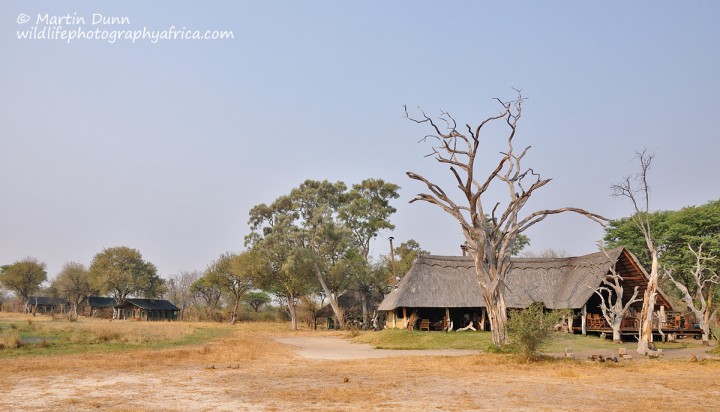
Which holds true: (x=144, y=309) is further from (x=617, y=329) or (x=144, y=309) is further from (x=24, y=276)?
(x=617, y=329)

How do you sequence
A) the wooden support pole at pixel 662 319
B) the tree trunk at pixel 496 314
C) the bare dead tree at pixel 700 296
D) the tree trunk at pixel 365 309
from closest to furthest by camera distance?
the tree trunk at pixel 496 314, the bare dead tree at pixel 700 296, the wooden support pole at pixel 662 319, the tree trunk at pixel 365 309

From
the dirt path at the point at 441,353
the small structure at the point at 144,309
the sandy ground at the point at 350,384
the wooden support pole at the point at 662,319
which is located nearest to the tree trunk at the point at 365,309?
the dirt path at the point at 441,353

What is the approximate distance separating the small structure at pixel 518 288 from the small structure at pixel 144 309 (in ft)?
169

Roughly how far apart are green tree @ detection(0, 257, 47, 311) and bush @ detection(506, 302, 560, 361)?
88446 millimetres

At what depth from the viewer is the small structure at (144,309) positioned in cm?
7988

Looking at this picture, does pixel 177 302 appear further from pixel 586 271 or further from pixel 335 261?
pixel 586 271

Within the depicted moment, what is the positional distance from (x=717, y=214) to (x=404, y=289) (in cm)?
2689

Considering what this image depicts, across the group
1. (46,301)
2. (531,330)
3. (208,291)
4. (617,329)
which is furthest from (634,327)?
(46,301)

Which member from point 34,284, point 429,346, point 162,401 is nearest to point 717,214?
point 429,346

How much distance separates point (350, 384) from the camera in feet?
43.8

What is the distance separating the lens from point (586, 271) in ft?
122

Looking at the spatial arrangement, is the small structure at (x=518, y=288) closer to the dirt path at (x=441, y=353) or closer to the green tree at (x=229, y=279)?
the dirt path at (x=441, y=353)

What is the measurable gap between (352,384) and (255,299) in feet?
257

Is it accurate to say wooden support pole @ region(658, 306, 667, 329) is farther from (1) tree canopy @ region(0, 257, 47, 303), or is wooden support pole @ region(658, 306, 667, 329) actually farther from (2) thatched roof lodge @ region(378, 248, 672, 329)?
(1) tree canopy @ region(0, 257, 47, 303)
